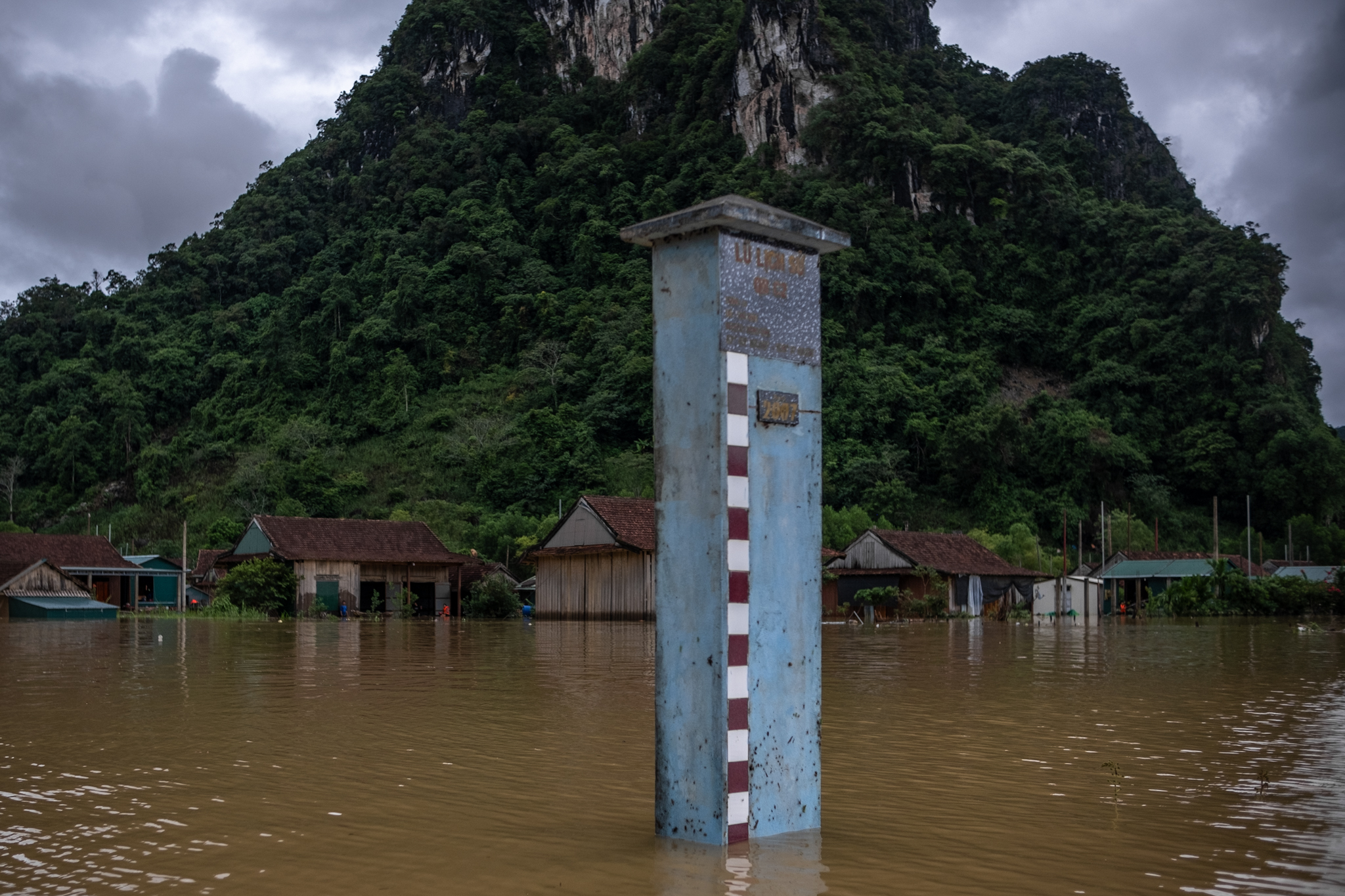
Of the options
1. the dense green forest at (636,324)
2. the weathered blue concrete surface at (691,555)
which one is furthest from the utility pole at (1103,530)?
the weathered blue concrete surface at (691,555)

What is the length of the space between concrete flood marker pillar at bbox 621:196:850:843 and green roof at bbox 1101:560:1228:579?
178ft

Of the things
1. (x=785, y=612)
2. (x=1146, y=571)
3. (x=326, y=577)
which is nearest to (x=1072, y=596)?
(x=1146, y=571)

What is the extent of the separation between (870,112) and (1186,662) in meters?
81.6

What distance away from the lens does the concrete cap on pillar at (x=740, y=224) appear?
4.96 m

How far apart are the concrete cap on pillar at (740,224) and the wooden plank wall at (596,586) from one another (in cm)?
3309

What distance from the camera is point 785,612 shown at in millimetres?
5051

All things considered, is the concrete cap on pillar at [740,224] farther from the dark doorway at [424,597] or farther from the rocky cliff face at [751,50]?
the rocky cliff face at [751,50]

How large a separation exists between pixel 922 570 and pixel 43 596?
32.7 metres

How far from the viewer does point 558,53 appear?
116 meters

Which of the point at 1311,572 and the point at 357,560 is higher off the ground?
the point at 357,560

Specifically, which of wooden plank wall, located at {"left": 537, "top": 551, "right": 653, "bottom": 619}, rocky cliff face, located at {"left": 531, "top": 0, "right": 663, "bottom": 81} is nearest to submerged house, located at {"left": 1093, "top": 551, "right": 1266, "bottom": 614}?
wooden plank wall, located at {"left": 537, "top": 551, "right": 653, "bottom": 619}

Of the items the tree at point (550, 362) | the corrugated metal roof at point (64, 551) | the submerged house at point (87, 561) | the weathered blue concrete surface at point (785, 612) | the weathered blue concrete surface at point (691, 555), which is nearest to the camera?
the weathered blue concrete surface at point (691, 555)

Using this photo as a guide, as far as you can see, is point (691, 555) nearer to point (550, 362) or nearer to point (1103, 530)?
point (1103, 530)

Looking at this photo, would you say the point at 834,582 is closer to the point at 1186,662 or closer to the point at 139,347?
the point at 1186,662
